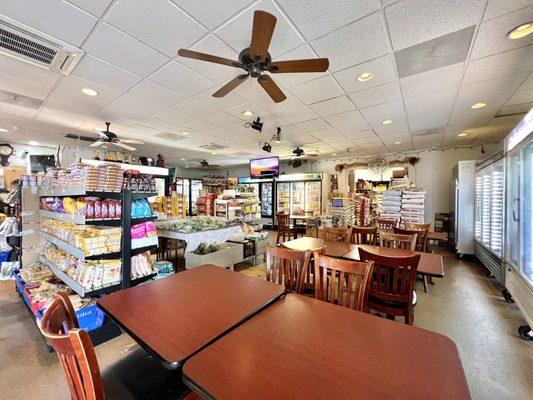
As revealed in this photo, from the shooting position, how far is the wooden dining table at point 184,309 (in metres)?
1.03

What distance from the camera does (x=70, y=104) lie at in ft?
12.3

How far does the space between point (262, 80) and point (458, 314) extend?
3.64 metres

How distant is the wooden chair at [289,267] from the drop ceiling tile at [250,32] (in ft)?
6.39

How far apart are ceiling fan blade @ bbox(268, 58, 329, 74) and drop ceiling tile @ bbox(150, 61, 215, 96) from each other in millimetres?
1200

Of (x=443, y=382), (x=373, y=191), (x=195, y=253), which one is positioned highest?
(x=373, y=191)

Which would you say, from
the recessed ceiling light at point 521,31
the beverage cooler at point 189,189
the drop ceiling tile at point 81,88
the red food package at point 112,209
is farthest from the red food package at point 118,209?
the beverage cooler at point 189,189

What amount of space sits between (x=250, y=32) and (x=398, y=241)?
303 cm

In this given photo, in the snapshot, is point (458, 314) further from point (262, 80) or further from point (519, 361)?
point (262, 80)

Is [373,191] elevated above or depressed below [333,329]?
above

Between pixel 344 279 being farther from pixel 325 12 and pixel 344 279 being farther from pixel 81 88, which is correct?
pixel 81 88

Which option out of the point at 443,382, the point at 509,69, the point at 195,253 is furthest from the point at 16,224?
the point at 509,69

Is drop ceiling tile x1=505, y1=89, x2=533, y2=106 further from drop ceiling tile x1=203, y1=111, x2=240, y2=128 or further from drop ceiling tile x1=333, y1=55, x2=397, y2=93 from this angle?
drop ceiling tile x1=203, y1=111, x2=240, y2=128

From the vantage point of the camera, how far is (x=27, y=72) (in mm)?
2760

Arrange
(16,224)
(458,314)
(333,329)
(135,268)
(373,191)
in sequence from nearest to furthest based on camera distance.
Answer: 1. (333,329)
2. (135,268)
3. (458,314)
4. (16,224)
5. (373,191)
